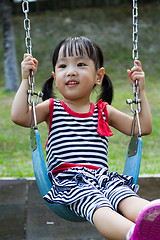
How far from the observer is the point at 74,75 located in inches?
82.0

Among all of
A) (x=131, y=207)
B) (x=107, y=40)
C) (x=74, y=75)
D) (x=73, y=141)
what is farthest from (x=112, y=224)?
(x=107, y=40)

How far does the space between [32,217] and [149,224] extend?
156 cm

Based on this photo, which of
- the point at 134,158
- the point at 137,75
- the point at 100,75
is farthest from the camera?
the point at 100,75

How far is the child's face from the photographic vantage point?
6.83ft

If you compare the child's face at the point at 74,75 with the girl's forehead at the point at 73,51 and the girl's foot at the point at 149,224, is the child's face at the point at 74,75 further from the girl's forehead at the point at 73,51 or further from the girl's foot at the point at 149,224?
the girl's foot at the point at 149,224

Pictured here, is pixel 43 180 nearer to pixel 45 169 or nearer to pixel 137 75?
pixel 45 169

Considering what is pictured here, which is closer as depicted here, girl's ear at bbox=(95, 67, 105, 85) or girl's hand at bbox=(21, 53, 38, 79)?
girl's hand at bbox=(21, 53, 38, 79)

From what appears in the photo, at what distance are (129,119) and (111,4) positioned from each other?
38.8 feet

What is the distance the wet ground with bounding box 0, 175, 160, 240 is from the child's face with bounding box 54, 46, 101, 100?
3.30ft

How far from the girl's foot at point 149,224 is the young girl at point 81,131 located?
0.78ft

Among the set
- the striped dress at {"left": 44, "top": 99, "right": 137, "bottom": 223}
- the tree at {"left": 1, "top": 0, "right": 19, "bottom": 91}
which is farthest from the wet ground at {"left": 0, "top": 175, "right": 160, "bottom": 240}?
the tree at {"left": 1, "top": 0, "right": 19, "bottom": 91}

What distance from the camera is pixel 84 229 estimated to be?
2695 mm

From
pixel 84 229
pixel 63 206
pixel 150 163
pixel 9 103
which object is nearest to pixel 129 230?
pixel 63 206

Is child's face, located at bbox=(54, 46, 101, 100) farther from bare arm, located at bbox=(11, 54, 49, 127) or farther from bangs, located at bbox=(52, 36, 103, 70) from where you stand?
bare arm, located at bbox=(11, 54, 49, 127)
